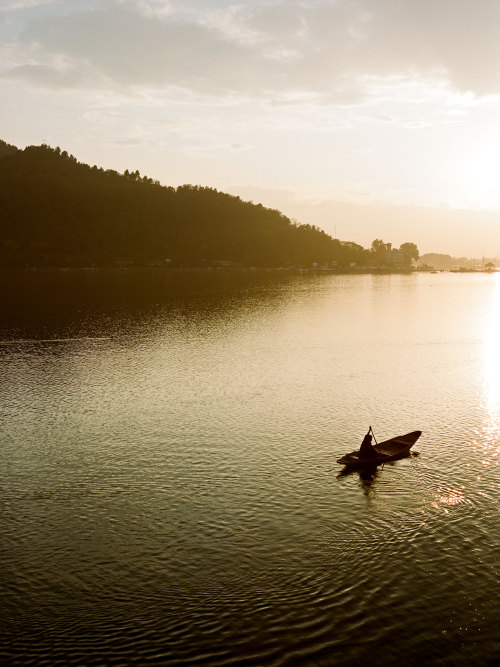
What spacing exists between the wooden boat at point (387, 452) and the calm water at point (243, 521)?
2.96ft

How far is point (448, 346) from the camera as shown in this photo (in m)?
130

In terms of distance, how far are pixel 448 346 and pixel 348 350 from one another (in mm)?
25367

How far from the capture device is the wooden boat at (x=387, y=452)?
50.5 meters

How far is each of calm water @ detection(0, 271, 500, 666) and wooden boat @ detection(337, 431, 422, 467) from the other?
903 mm

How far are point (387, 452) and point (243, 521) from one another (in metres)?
18.1

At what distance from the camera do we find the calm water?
29.2 metres

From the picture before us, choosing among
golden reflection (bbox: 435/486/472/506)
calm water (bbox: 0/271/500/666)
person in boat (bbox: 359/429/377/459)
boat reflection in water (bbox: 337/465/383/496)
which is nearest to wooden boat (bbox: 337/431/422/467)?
person in boat (bbox: 359/429/377/459)

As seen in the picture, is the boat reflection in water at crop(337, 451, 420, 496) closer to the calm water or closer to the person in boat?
the calm water

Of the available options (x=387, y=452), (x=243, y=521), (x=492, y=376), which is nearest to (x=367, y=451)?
(x=387, y=452)

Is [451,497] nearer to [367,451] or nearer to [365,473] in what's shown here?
[365,473]

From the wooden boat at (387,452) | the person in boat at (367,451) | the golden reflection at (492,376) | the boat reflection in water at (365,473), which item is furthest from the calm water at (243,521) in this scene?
the person in boat at (367,451)

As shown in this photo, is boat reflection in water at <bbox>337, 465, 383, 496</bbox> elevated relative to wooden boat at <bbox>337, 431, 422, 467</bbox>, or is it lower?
lower

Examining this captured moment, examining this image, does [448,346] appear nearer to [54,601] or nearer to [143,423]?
[143,423]

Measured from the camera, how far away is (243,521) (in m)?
41.0
